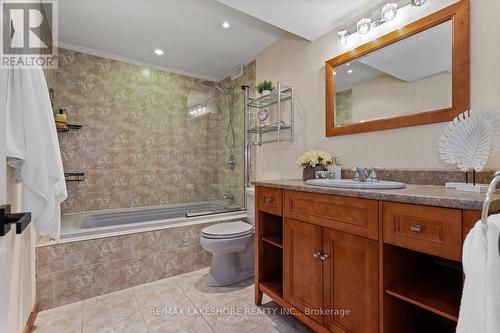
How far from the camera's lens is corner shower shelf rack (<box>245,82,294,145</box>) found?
2252 mm

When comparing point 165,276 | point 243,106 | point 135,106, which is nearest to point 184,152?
point 135,106

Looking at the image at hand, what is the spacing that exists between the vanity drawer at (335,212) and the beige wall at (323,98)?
22.7 inches

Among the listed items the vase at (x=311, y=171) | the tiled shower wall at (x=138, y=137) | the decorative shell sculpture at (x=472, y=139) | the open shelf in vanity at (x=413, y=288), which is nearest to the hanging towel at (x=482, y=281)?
the open shelf in vanity at (x=413, y=288)

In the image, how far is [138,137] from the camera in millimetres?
3047

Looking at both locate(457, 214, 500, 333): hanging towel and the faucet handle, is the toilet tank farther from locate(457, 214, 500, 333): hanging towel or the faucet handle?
locate(457, 214, 500, 333): hanging towel

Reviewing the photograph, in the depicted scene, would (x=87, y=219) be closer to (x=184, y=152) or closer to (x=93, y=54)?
(x=184, y=152)

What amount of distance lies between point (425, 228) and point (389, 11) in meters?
1.32

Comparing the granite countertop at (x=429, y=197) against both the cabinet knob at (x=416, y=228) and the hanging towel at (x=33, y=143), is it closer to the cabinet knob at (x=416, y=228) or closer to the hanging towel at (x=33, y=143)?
the cabinet knob at (x=416, y=228)

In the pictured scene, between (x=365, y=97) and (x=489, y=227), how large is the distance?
1.27m

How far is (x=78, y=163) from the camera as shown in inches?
105

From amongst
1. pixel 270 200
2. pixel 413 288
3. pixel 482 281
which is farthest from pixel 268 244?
pixel 482 281

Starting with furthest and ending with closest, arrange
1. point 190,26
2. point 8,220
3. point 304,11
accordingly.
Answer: point 190,26, point 304,11, point 8,220

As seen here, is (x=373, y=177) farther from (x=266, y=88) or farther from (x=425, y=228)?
(x=266, y=88)

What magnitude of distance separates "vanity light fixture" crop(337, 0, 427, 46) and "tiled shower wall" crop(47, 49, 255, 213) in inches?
53.4
